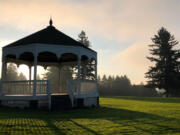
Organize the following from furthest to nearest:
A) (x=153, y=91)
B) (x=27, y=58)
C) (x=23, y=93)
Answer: (x=153, y=91), (x=27, y=58), (x=23, y=93)

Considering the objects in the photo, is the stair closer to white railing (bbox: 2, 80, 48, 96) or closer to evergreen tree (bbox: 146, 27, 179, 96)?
white railing (bbox: 2, 80, 48, 96)

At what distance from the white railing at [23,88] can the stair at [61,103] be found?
0.80 metres

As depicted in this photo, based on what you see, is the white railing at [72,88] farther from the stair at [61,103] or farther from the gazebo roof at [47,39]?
the gazebo roof at [47,39]

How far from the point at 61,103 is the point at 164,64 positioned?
38.6 metres

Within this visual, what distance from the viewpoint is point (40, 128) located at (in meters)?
7.75

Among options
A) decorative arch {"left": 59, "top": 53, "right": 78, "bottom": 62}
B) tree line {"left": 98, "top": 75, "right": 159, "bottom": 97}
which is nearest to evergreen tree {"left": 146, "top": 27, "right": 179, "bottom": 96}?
tree line {"left": 98, "top": 75, "right": 159, "bottom": 97}

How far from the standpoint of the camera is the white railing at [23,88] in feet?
47.2

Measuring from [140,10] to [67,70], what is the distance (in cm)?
4806

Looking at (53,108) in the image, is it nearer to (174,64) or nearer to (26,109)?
(26,109)

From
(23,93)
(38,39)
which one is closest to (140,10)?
(38,39)

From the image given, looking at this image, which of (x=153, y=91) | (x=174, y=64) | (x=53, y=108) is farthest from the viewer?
(x=153, y=91)

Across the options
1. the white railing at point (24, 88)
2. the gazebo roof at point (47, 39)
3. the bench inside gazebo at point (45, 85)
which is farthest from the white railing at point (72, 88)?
the gazebo roof at point (47, 39)

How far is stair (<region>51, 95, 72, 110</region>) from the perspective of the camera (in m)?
13.7

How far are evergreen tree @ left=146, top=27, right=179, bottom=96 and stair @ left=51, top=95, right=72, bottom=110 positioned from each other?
36.6 metres
